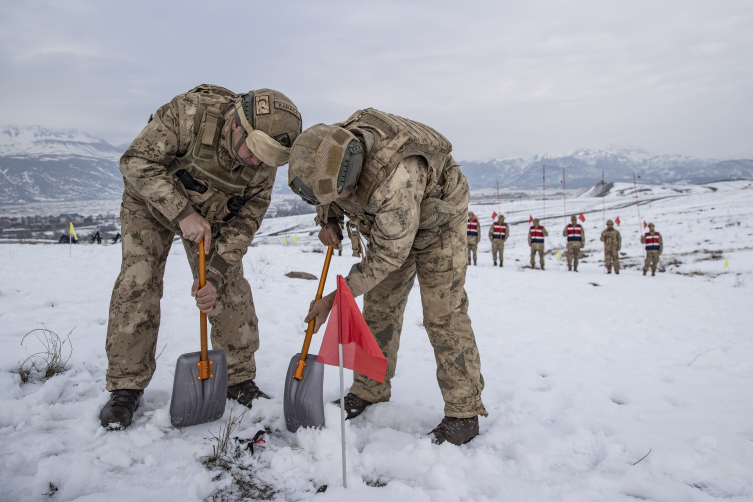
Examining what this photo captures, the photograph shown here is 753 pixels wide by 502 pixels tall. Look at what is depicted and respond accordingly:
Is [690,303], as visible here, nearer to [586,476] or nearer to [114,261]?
[586,476]

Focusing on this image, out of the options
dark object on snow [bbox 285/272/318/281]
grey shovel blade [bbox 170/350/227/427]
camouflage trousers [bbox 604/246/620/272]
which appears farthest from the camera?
camouflage trousers [bbox 604/246/620/272]

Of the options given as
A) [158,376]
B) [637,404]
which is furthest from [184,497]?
[637,404]

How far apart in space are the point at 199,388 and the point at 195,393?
0.03 metres

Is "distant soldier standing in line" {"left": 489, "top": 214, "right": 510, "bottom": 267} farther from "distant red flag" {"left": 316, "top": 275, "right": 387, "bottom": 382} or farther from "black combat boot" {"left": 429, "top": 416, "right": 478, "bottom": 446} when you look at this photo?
"distant red flag" {"left": 316, "top": 275, "right": 387, "bottom": 382}

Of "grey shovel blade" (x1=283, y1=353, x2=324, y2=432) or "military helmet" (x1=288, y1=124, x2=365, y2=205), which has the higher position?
"military helmet" (x1=288, y1=124, x2=365, y2=205)

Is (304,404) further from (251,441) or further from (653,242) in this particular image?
(653,242)

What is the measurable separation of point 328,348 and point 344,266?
8808 millimetres

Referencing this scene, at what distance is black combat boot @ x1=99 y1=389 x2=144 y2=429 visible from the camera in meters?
2.27

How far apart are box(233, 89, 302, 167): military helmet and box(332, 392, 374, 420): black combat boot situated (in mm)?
1764

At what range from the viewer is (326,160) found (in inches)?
78.9

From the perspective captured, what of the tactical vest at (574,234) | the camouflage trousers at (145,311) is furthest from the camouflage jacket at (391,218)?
the tactical vest at (574,234)

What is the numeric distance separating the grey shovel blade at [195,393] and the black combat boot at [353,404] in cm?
82

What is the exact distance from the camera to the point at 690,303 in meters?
7.56

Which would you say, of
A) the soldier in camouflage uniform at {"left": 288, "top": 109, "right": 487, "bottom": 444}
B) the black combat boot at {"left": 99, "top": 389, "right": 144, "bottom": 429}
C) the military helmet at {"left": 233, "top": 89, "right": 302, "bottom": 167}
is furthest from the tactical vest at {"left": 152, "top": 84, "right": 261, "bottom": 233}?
the black combat boot at {"left": 99, "top": 389, "right": 144, "bottom": 429}
